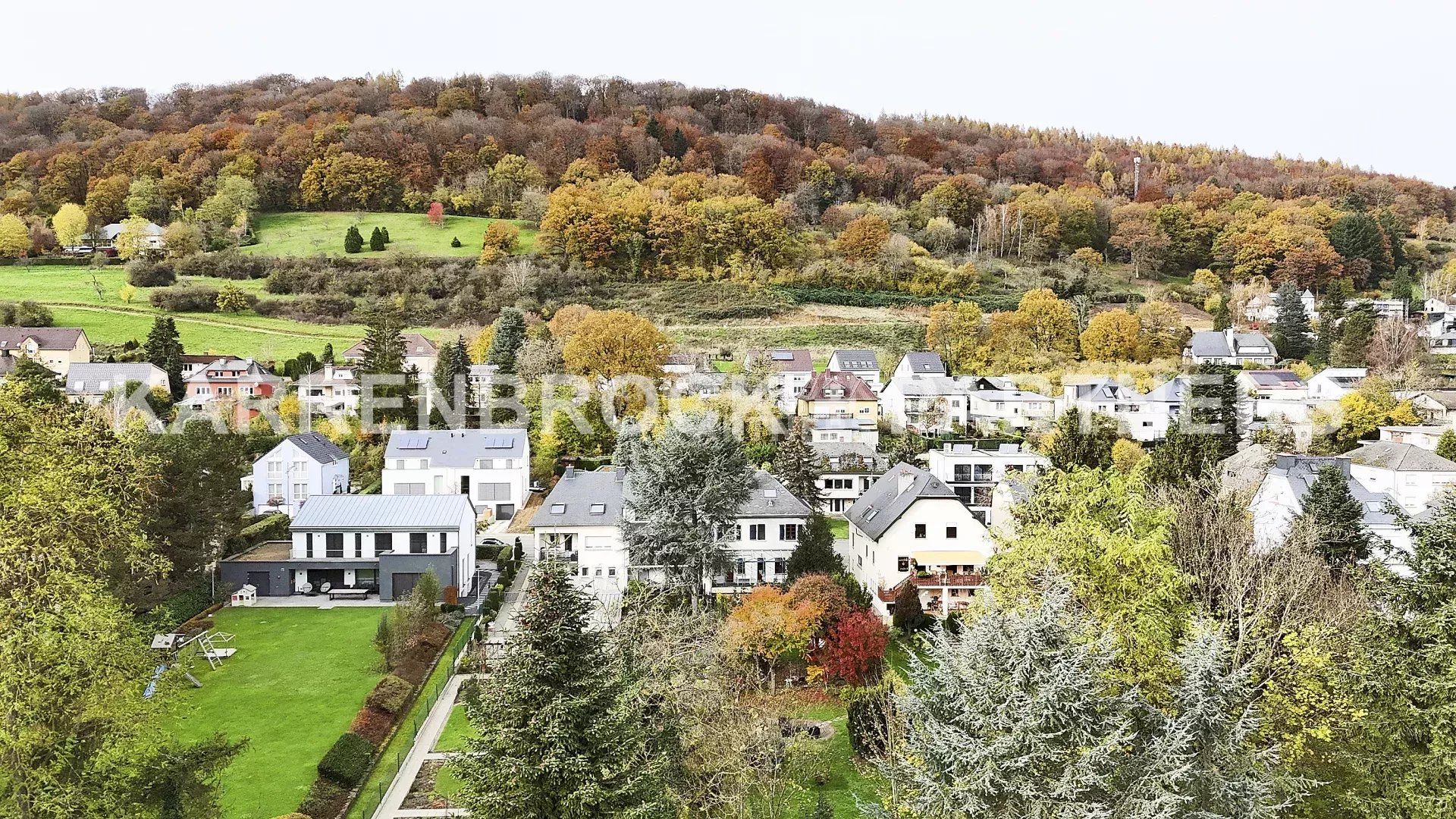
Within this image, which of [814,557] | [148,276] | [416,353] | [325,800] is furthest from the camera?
[148,276]

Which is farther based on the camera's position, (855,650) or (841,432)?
(841,432)

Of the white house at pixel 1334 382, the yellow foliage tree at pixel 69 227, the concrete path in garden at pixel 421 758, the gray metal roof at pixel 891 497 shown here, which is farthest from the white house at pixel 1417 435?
the yellow foliage tree at pixel 69 227

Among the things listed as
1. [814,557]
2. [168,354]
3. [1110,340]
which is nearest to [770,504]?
[814,557]

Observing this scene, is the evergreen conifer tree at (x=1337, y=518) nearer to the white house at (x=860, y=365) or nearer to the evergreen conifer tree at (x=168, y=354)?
the white house at (x=860, y=365)

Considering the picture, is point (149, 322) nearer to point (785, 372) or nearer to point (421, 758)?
point (785, 372)

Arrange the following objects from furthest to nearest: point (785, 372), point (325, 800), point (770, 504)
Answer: point (785, 372), point (770, 504), point (325, 800)
